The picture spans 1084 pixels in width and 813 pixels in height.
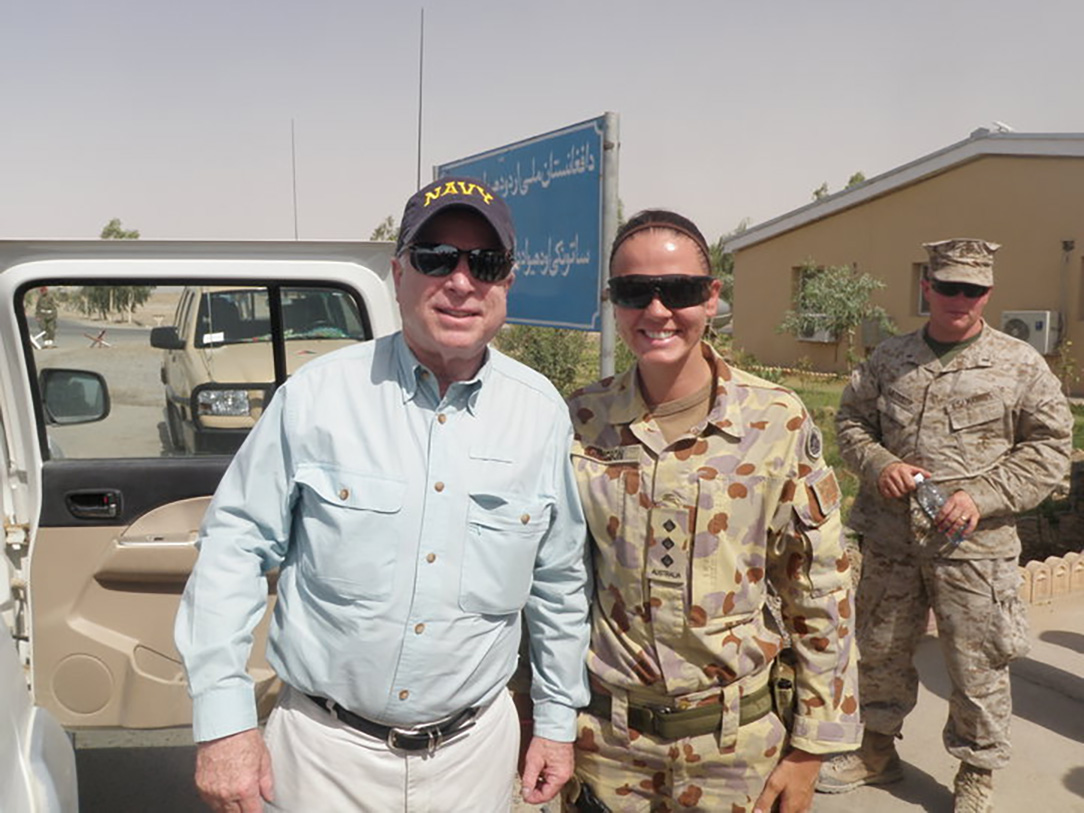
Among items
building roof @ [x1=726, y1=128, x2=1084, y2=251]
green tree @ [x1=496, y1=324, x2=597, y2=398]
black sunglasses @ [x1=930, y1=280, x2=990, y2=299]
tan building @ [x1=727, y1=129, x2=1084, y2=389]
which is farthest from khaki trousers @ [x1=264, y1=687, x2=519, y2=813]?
building roof @ [x1=726, y1=128, x2=1084, y2=251]

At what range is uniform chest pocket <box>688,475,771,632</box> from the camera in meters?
1.71

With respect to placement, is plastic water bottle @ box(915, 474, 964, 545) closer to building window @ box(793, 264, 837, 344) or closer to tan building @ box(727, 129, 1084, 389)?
tan building @ box(727, 129, 1084, 389)

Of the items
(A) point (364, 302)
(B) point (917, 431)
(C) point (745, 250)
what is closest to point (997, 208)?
(C) point (745, 250)

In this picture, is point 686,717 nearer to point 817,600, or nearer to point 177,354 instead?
point 817,600

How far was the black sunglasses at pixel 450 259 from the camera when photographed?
1.61m

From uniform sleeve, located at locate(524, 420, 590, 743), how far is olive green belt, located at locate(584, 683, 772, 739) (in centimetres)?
11

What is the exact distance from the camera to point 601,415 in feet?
6.02

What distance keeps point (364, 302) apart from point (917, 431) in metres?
1.83

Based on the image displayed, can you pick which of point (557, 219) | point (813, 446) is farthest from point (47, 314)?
point (557, 219)

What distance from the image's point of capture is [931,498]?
2852 millimetres

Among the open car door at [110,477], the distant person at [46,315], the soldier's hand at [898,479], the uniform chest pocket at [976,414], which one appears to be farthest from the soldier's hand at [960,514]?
the distant person at [46,315]

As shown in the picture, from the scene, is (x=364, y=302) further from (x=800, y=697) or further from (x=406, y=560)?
(x=800, y=697)

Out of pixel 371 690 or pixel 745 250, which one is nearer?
pixel 371 690

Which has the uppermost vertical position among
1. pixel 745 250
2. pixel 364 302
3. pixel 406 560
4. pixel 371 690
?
pixel 745 250
